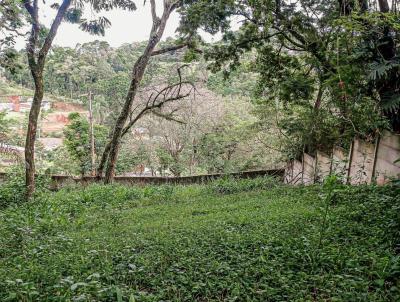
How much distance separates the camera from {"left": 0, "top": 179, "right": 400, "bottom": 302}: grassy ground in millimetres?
2826

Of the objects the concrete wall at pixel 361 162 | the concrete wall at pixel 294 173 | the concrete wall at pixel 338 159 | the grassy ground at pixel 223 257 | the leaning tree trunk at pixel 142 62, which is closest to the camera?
the grassy ground at pixel 223 257

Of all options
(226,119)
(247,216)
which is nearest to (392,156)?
(247,216)

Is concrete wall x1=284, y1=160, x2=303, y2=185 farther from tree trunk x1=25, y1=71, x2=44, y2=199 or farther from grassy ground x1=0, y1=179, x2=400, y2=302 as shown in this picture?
tree trunk x1=25, y1=71, x2=44, y2=199

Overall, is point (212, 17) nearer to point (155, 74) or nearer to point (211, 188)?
point (211, 188)

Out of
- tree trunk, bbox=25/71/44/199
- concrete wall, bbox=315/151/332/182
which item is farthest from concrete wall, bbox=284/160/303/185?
tree trunk, bbox=25/71/44/199

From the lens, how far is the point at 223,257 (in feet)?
12.0

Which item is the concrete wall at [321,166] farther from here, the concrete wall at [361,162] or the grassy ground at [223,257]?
the grassy ground at [223,257]

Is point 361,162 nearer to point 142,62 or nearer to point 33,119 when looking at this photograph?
point 33,119

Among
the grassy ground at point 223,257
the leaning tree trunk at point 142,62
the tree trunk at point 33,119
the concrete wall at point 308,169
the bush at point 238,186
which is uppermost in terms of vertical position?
the leaning tree trunk at point 142,62

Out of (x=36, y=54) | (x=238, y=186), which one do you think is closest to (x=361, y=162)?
(x=238, y=186)

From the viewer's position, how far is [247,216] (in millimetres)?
5727

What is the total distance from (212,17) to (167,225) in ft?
20.2

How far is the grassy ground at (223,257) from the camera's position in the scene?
9.27 ft

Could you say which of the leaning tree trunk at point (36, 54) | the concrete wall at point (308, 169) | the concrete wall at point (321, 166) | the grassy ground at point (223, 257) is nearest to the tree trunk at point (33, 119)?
the leaning tree trunk at point (36, 54)
